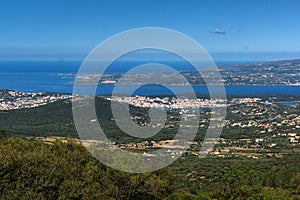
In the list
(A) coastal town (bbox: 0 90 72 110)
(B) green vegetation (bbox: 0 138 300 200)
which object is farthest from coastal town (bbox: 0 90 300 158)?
(B) green vegetation (bbox: 0 138 300 200)

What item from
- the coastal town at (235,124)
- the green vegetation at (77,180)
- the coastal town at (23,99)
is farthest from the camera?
the coastal town at (23,99)

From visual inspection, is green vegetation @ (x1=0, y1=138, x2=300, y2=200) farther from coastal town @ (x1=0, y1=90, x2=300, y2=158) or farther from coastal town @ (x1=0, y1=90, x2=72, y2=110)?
coastal town @ (x1=0, y1=90, x2=72, y2=110)

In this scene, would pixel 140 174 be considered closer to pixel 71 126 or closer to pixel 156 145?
pixel 156 145

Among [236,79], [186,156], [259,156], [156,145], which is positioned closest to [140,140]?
[156,145]

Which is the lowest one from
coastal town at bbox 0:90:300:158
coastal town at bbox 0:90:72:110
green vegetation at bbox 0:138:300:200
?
coastal town at bbox 0:90:300:158

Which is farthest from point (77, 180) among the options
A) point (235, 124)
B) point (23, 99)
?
point (23, 99)

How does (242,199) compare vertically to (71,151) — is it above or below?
below

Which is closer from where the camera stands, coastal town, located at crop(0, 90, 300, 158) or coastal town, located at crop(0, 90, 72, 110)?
coastal town, located at crop(0, 90, 300, 158)

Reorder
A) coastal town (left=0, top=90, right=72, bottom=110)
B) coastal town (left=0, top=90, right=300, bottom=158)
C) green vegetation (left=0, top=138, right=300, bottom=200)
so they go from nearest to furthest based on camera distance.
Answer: green vegetation (left=0, top=138, right=300, bottom=200) → coastal town (left=0, top=90, right=300, bottom=158) → coastal town (left=0, top=90, right=72, bottom=110)

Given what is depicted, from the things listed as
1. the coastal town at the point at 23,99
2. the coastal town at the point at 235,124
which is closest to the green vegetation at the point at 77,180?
the coastal town at the point at 235,124

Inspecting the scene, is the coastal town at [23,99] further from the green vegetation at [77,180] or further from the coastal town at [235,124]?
the green vegetation at [77,180]

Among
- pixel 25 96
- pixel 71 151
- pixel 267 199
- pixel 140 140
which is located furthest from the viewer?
pixel 25 96
